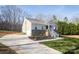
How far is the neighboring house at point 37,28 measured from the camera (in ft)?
6.75

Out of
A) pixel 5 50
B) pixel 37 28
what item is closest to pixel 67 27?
pixel 37 28

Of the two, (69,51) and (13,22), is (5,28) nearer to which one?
(13,22)

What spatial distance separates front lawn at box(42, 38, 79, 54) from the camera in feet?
6.72

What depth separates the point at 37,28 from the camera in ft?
6.75

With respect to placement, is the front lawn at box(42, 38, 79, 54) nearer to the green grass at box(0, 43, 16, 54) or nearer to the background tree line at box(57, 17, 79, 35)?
the background tree line at box(57, 17, 79, 35)

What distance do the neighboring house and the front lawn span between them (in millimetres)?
75

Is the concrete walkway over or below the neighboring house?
below

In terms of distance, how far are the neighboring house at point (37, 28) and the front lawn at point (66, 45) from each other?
0.08 m

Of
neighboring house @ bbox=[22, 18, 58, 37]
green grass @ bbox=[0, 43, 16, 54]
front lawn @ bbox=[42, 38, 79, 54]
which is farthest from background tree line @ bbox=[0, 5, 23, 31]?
front lawn @ bbox=[42, 38, 79, 54]

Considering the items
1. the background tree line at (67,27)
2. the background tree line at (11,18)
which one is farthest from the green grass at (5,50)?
the background tree line at (67,27)

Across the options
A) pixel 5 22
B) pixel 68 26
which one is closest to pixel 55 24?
pixel 68 26

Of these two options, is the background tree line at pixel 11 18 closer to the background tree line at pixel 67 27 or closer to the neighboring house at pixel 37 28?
the neighboring house at pixel 37 28

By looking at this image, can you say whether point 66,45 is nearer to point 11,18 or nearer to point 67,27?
point 67,27
